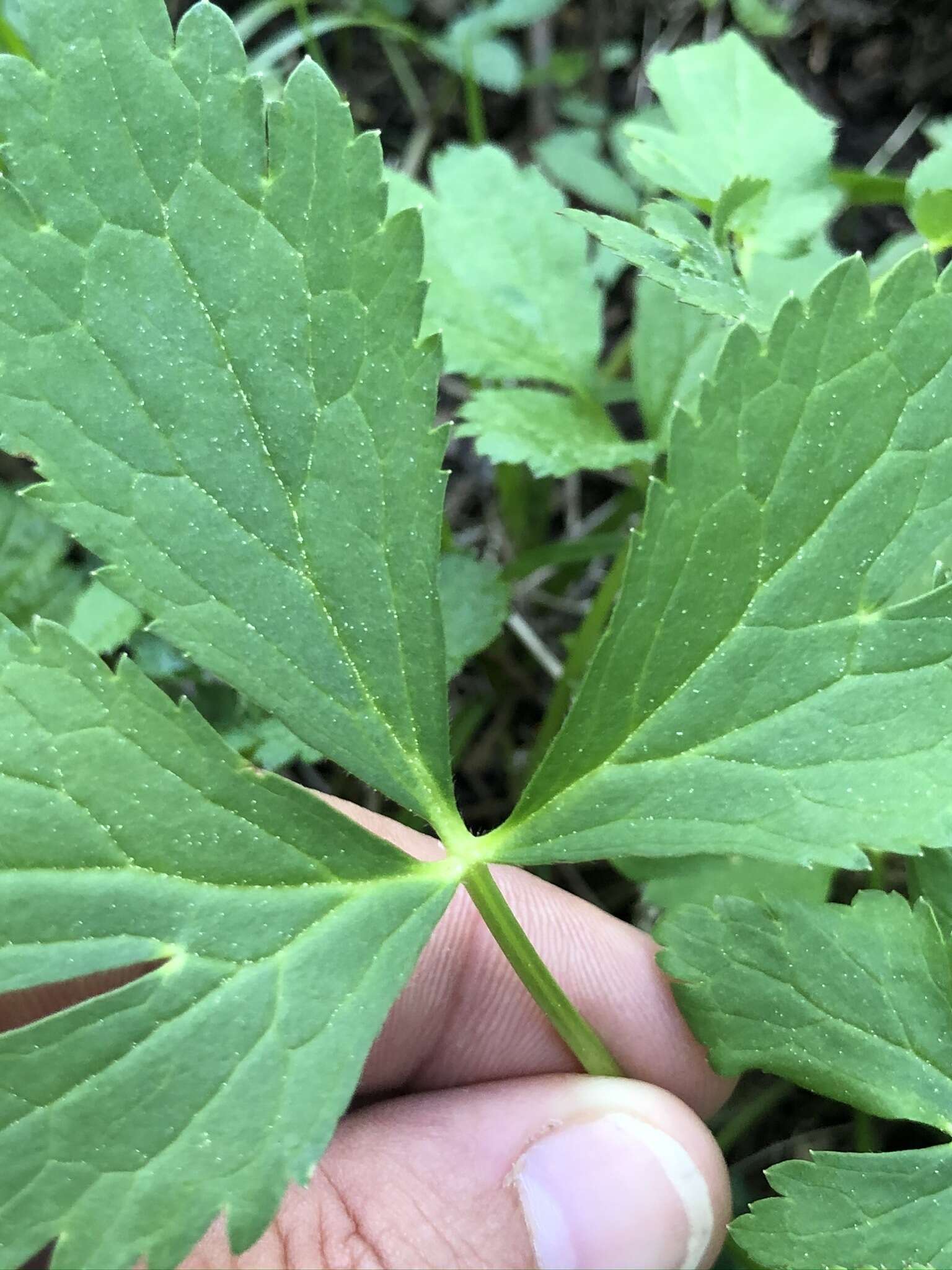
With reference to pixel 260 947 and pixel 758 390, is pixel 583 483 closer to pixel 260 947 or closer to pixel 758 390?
pixel 758 390

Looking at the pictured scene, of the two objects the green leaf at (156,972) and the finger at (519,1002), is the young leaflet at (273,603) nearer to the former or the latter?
the green leaf at (156,972)

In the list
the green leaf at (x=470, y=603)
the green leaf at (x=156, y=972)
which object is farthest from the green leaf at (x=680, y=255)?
the green leaf at (x=156, y=972)

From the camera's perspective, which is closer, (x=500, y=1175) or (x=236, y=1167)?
(x=236, y=1167)

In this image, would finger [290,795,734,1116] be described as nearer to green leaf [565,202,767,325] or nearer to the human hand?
the human hand

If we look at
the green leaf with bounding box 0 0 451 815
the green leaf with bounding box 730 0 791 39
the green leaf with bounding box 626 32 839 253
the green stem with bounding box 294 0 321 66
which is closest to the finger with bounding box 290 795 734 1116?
the green leaf with bounding box 0 0 451 815

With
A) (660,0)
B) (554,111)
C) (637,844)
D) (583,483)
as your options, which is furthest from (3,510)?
(660,0)

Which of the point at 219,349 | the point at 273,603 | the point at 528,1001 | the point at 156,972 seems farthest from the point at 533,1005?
the point at 219,349
